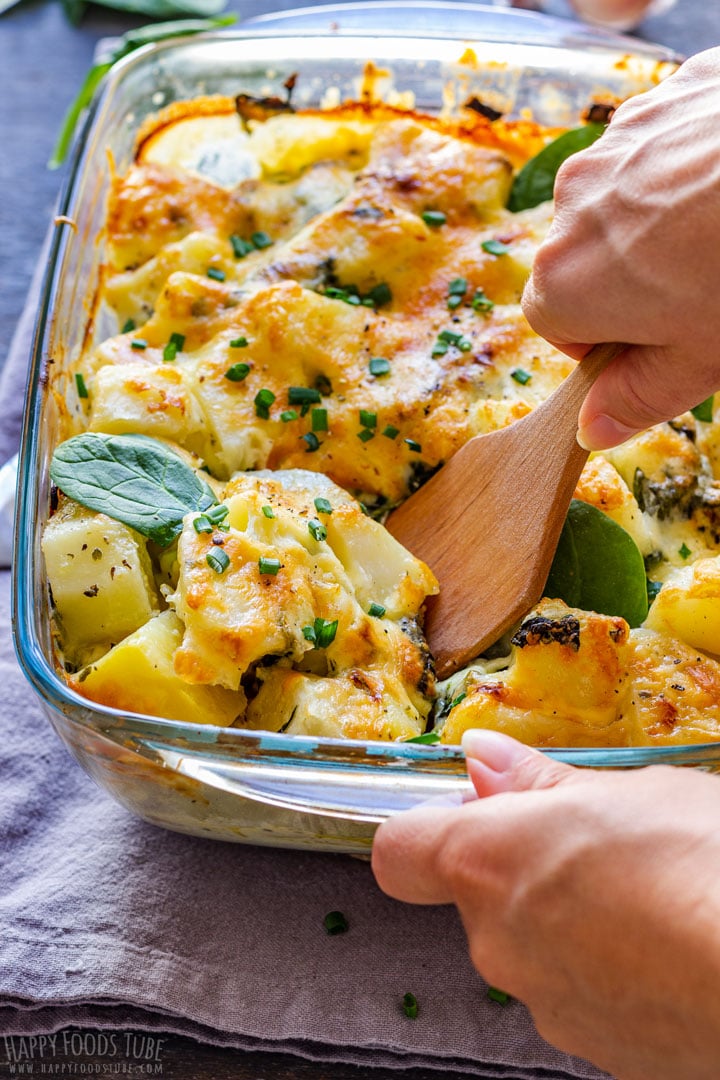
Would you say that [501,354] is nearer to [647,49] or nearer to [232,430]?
[232,430]

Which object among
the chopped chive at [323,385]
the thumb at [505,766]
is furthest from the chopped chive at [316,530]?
the thumb at [505,766]

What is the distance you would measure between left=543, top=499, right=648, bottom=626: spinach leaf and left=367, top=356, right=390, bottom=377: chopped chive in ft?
1.37

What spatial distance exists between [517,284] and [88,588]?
100cm

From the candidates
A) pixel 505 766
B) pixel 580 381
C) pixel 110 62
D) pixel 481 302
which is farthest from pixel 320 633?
pixel 110 62

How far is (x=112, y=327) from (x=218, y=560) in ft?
2.80

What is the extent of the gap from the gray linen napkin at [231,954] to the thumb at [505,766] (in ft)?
1.64

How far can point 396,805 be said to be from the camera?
1326 mm

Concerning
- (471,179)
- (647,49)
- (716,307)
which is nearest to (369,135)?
(471,179)

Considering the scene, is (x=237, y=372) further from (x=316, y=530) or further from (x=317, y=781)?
(x=317, y=781)

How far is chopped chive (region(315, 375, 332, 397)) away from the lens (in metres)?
1.86

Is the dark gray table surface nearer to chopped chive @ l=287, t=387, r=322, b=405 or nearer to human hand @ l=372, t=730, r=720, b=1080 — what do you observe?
chopped chive @ l=287, t=387, r=322, b=405

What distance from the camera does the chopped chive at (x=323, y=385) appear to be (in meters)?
1.86

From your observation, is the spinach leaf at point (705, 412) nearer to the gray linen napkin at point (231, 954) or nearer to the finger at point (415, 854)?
the gray linen napkin at point (231, 954)

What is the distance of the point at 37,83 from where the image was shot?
3309 millimetres
